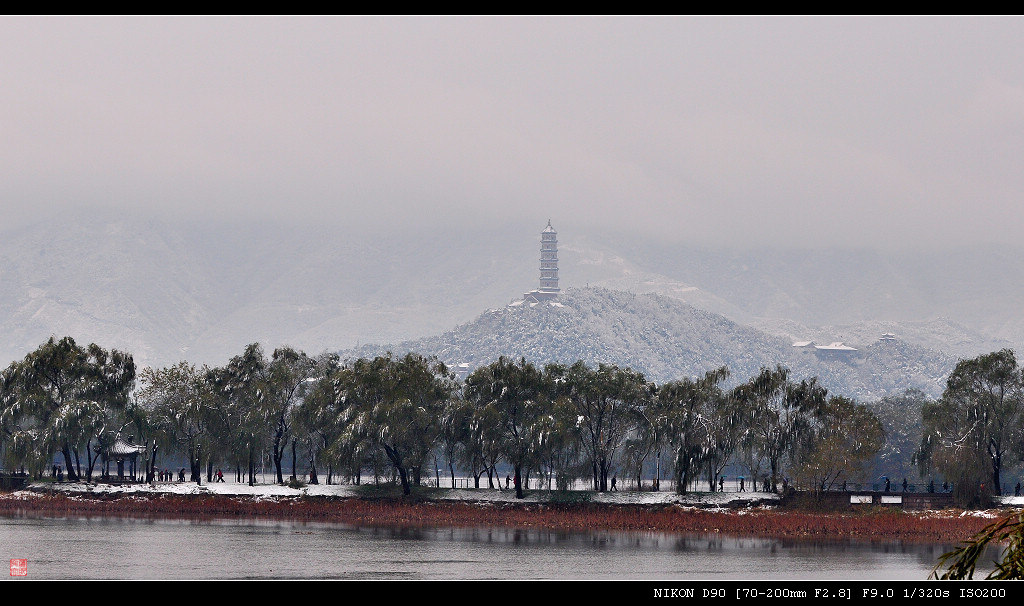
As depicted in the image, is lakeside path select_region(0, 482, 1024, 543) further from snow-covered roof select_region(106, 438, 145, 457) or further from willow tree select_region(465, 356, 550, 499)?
snow-covered roof select_region(106, 438, 145, 457)

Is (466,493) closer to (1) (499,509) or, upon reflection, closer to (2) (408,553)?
(1) (499,509)

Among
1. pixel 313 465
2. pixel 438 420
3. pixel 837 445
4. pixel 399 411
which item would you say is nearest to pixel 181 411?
pixel 313 465

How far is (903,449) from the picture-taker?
17575 centimetres

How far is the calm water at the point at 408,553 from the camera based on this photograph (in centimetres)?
6231

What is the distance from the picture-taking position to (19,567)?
196 ft

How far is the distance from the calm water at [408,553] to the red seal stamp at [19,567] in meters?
0.40

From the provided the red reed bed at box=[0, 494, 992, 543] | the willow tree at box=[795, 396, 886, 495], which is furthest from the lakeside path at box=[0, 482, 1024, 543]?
the willow tree at box=[795, 396, 886, 495]

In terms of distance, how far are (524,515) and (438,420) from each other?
10980mm

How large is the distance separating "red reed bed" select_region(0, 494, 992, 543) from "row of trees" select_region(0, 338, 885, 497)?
3.43 m

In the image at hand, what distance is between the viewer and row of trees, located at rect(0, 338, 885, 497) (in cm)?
9838

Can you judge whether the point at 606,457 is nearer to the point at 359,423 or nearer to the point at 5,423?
the point at 359,423
